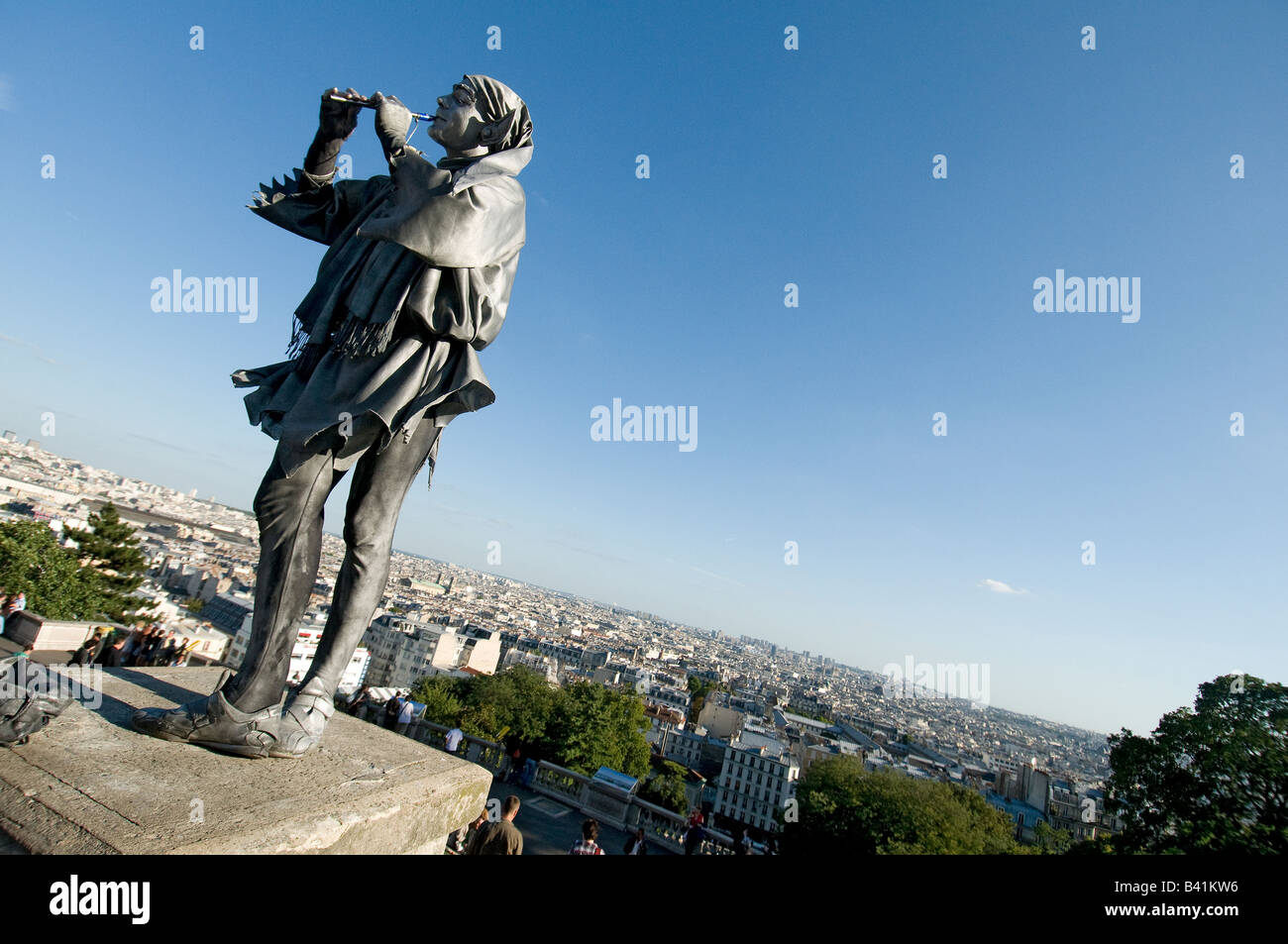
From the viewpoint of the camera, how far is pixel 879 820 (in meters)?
29.8

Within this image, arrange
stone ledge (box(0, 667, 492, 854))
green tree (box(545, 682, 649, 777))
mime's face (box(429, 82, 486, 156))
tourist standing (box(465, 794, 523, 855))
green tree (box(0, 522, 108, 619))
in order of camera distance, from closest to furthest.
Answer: stone ledge (box(0, 667, 492, 854))
mime's face (box(429, 82, 486, 156))
tourist standing (box(465, 794, 523, 855))
green tree (box(0, 522, 108, 619))
green tree (box(545, 682, 649, 777))

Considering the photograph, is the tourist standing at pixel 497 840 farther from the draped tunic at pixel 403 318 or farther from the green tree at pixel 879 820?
the green tree at pixel 879 820

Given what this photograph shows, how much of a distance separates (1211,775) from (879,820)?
51.0 ft

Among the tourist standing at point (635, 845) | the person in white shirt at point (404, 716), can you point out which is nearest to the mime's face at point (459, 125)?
the tourist standing at point (635, 845)

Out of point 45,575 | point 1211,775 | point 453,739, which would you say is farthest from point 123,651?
point 1211,775

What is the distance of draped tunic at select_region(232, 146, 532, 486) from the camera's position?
216cm

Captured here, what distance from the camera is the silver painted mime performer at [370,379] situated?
2.13 metres

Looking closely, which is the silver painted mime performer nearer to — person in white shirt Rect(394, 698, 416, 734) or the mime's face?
the mime's face

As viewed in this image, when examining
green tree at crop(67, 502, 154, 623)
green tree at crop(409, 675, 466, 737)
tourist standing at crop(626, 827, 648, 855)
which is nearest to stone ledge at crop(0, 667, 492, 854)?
tourist standing at crop(626, 827, 648, 855)

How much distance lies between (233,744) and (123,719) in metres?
0.40

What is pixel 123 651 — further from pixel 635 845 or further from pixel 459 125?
pixel 459 125

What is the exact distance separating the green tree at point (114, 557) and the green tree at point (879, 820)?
2982cm
